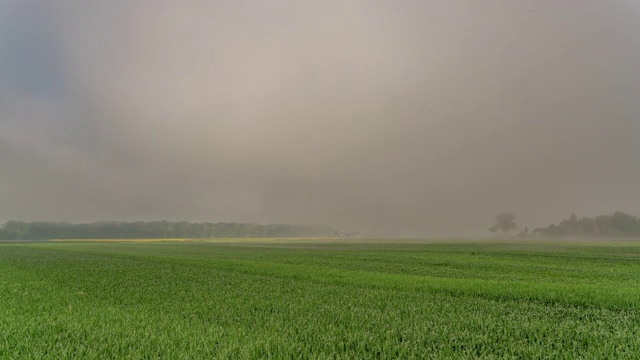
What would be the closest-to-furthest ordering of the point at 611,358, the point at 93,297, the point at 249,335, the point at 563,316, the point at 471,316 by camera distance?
the point at 611,358 → the point at 249,335 → the point at 471,316 → the point at 563,316 → the point at 93,297

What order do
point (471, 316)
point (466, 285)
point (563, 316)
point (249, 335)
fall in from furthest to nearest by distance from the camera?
1. point (466, 285)
2. point (563, 316)
3. point (471, 316)
4. point (249, 335)

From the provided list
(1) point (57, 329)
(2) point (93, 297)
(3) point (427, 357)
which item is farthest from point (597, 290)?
(2) point (93, 297)

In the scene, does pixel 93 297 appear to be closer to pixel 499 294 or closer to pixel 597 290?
pixel 499 294

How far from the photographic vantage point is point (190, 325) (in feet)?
32.4

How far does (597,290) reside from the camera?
645 inches

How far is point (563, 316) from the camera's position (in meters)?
11.6

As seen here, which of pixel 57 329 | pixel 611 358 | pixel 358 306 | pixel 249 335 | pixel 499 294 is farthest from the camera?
pixel 499 294

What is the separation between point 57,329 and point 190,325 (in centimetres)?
365

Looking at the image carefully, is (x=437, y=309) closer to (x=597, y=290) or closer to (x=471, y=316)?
(x=471, y=316)

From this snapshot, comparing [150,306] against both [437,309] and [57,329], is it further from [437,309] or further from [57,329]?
[437,309]

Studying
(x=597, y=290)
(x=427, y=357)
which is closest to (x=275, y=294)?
(x=427, y=357)

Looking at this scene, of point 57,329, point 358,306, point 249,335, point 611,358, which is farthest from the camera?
point 358,306

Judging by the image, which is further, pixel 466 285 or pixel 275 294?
pixel 466 285

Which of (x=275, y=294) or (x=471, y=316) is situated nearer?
(x=471, y=316)
